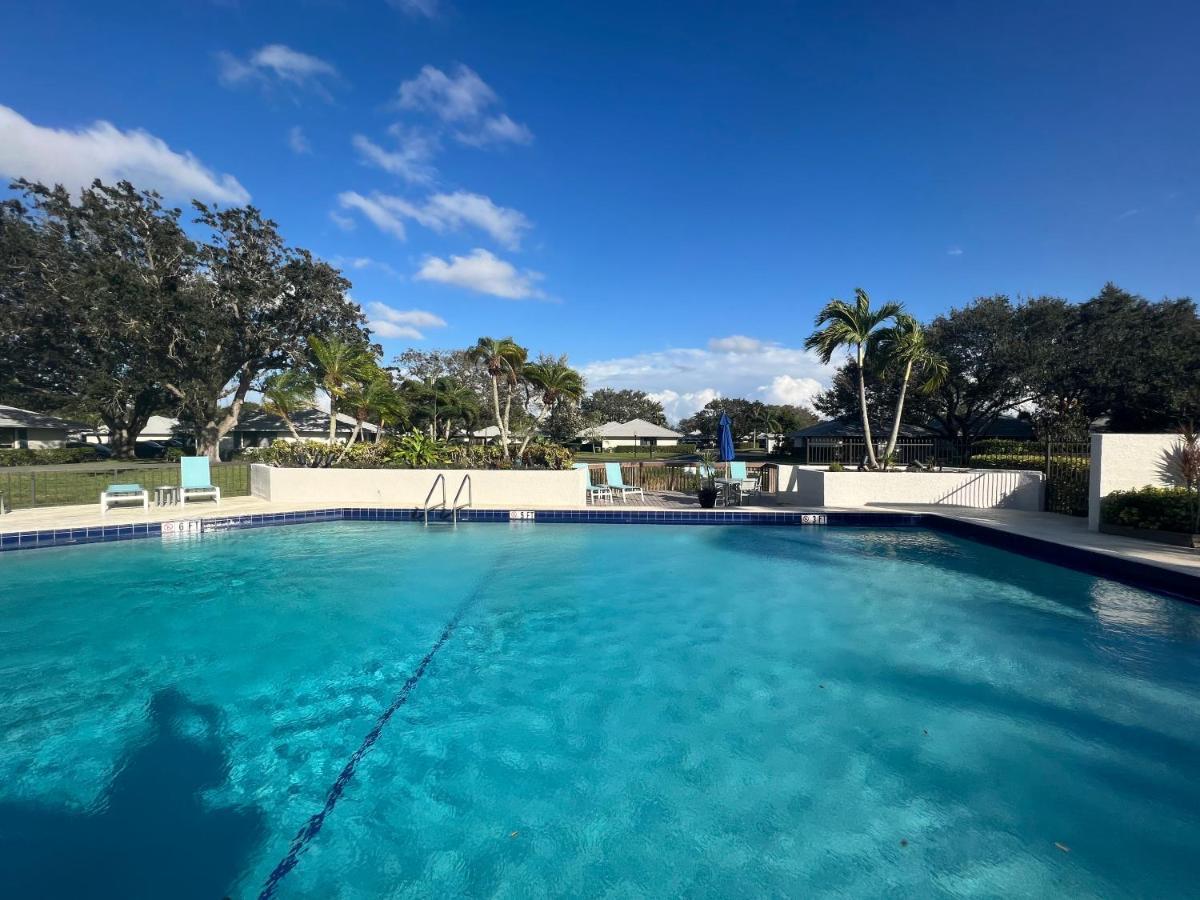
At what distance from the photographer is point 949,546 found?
29.7 feet

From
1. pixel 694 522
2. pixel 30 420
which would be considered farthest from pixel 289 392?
pixel 30 420

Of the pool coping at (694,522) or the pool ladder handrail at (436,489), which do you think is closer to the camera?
the pool coping at (694,522)

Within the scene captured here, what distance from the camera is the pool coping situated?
6.73 m

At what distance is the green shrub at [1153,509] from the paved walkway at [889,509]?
1.07 ft

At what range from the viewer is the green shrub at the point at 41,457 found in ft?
72.4

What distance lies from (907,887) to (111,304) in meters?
33.6

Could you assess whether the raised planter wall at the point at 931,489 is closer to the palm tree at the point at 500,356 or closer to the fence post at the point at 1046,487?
the fence post at the point at 1046,487

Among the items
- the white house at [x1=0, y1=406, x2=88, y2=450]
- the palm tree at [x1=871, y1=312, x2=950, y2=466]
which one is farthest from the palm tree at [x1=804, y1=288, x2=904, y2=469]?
the white house at [x1=0, y1=406, x2=88, y2=450]

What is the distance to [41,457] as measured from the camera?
2294cm

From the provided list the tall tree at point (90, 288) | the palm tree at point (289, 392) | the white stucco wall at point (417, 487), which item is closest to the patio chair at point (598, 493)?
the white stucco wall at point (417, 487)

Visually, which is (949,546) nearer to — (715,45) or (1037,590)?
(1037,590)

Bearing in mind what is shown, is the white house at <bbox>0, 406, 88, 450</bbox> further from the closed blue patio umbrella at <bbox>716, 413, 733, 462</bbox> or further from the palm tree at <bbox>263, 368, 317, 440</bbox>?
the closed blue patio umbrella at <bbox>716, 413, 733, 462</bbox>

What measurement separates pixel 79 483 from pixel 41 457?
1043 centimetres

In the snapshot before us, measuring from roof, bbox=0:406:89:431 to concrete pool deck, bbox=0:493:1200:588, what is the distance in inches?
1034
